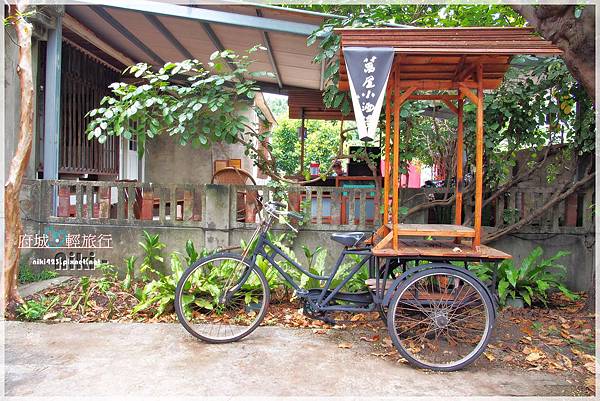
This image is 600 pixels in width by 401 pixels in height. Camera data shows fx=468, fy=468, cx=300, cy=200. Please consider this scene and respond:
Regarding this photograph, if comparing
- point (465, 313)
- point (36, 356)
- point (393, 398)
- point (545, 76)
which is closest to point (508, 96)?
point (545, 76)

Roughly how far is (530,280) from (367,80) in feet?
10.8

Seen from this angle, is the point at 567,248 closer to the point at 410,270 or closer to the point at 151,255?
the point at 410,270

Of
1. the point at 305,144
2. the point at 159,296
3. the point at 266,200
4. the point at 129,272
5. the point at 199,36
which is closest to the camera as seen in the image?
the point at 159,296

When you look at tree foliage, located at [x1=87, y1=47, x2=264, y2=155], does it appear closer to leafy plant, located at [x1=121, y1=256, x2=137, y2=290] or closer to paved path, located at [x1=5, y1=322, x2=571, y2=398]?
leafy plant, located at [x1=121, y1=256, x2=137, y2=290]

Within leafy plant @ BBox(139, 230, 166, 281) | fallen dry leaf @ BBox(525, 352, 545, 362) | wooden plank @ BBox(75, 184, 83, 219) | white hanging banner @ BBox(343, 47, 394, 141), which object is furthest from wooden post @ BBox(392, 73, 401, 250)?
wooden plank @ BBox(75, 184, 83, 219)

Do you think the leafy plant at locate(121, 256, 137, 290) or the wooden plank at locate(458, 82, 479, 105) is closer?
the wooden plank at locate(458, 82, 479, 105)

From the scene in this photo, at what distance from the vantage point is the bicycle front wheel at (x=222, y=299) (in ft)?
14.1

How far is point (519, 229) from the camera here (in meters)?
5.95

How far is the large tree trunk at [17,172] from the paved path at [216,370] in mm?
546

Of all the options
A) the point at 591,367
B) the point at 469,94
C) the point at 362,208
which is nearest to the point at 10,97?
the point at 362,208

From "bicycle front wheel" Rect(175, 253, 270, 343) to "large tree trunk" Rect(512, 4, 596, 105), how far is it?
118 inches

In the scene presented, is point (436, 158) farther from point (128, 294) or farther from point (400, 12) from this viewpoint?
point (128, 294)

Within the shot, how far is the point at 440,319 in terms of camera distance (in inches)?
158

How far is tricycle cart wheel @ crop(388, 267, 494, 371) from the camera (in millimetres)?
3861
